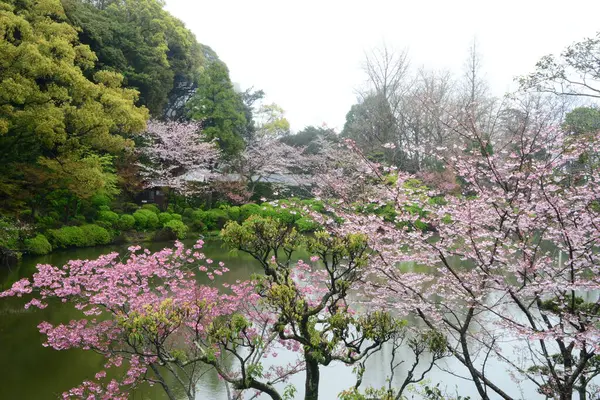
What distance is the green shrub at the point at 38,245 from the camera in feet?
32.1

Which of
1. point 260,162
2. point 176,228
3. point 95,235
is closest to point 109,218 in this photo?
point 95,235

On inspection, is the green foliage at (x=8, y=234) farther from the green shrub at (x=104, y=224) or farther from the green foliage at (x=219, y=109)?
the green foliage at (x=219, y=109)

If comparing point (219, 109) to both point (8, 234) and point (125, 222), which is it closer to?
point (125, 222)

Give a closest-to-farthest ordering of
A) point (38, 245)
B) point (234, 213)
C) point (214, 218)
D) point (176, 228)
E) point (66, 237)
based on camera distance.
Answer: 1. point (38, 245)
2. point (66, 237)
3. point (176, 228)
4. point (214, 218)
5. point (234, 213)

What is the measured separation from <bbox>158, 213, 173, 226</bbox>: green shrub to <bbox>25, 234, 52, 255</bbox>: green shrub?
3950 millimetres

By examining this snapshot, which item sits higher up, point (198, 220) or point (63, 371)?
point (198, 220)

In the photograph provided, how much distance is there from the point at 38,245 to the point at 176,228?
14.2 ft

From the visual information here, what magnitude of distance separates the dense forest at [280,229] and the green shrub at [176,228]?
0.07 meters

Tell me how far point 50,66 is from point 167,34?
11.4 meters

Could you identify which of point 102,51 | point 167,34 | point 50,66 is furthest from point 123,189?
point 167,34

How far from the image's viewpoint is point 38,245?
32.6 ft

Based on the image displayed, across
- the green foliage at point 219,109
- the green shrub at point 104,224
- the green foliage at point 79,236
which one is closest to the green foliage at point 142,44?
the green foliage at point 219,109

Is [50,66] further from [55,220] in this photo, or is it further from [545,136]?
[545,136]

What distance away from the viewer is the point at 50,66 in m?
9.02
